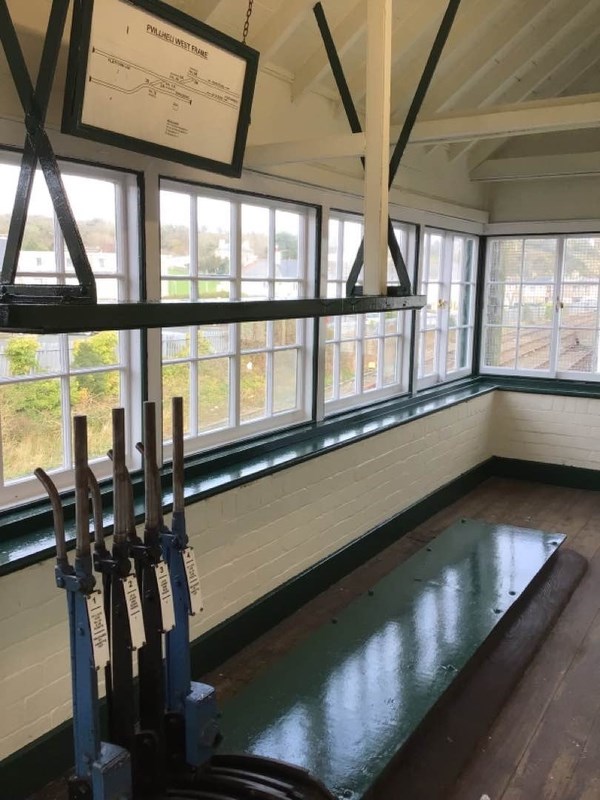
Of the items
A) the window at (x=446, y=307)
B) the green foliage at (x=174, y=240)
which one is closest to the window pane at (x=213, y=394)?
the green foliage at (x=174, y=240)

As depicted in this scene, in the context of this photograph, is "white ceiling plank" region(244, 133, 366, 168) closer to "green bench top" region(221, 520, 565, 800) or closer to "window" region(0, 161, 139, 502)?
"window" region(0, 161, 139, 502)

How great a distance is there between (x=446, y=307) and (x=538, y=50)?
2.14m

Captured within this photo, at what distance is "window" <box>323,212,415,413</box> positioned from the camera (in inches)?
181

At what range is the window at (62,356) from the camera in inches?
105

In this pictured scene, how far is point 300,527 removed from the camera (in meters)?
3.94

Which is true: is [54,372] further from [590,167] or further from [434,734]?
[590,167]

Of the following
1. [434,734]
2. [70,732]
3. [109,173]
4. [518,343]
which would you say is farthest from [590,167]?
[70,732]

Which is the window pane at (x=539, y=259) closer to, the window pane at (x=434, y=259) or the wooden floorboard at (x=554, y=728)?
the window pane at (x=434, y=259)

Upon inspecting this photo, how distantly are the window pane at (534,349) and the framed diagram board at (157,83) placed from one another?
454 cm

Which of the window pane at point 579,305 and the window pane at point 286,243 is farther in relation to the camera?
the window pane at point 579,305

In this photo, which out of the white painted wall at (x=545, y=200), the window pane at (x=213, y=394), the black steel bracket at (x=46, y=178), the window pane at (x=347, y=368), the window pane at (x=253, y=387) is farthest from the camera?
the white painted wall at (x=545, y=200)

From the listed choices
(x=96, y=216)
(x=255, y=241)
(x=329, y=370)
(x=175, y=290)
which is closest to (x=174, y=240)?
(x=175, y=290)

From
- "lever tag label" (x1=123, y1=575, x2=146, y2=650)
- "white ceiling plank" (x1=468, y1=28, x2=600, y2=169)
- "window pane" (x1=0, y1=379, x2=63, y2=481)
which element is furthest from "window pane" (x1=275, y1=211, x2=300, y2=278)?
"lever tag label" (x1=123, y1=575, x2=146, y2=650)

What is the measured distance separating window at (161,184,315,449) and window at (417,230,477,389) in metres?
1.86
